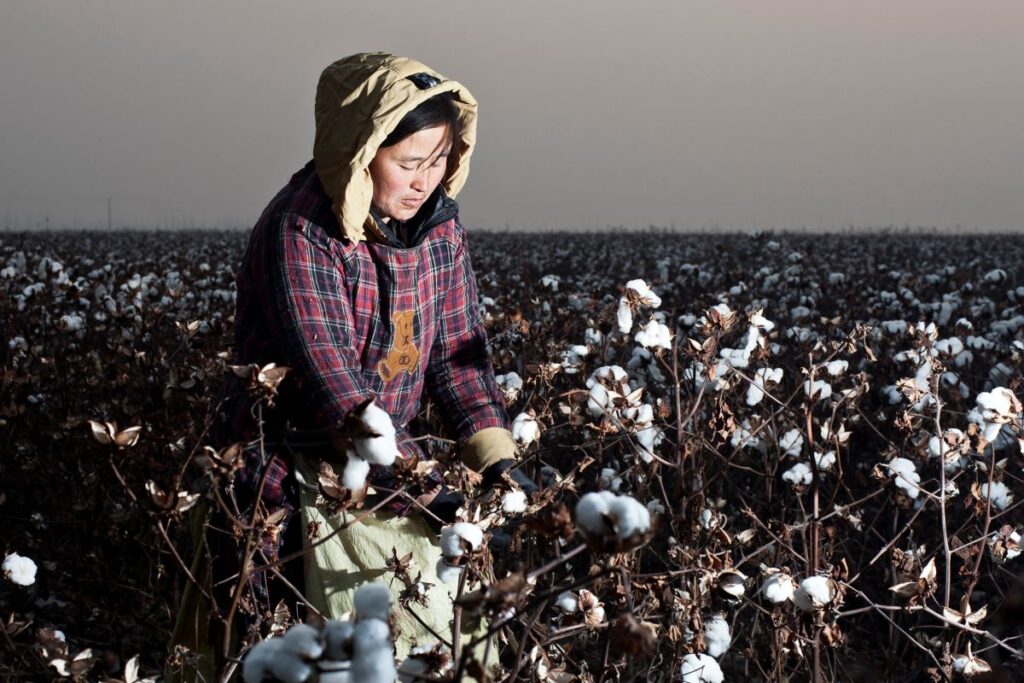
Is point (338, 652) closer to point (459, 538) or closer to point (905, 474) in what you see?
point (459, 538)

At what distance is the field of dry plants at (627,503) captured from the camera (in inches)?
60.6

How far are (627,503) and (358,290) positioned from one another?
3.84 ft

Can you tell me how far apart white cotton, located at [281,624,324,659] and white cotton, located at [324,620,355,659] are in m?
0.01

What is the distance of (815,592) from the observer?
168 cm

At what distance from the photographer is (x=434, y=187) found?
2.12 m

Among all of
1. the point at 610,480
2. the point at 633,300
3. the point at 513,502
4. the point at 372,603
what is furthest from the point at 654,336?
the point at 372,603

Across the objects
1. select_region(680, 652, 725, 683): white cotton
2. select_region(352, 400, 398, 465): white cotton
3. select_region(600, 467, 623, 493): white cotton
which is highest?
select_region(352, 400, 398, 465): white cotton

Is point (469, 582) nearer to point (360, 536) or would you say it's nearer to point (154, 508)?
point (360, 536)

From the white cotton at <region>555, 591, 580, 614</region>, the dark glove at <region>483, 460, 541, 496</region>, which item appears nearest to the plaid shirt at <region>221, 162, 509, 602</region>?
the dark glove at <region>483, 460, 541, 496</region>

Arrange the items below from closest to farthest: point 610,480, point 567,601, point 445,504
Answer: point 445,504, point 567,601, point 610,480

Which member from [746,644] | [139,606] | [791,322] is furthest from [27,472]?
[791,322]

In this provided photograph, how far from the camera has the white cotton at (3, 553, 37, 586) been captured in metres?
2.27

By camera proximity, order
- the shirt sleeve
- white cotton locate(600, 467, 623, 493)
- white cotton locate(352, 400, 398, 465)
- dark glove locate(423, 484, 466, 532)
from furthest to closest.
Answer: white cotton locate(600, 467, 623, 493), the shirt sleeve, dark glove locate(423, 484, 466, 532), white cotton locate(352, 400, 398, 465)

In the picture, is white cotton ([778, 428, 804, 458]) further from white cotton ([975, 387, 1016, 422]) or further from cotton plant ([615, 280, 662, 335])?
cotton plant ([615, 280, 662, 335])
